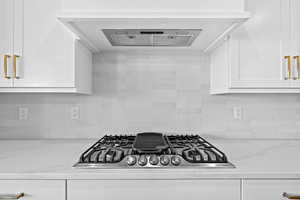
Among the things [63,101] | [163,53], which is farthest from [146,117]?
[63,101]

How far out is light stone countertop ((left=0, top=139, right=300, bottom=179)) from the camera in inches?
42.1

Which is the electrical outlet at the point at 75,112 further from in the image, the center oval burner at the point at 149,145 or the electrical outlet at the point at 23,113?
the center oval burner at the point at 149,145

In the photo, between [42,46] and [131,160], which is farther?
[42,46]

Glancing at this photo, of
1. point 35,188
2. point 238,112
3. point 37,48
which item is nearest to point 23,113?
point 37,48

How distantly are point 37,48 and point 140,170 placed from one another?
0.95 meters

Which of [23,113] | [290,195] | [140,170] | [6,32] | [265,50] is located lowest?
[290,195]

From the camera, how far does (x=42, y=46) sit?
150cm

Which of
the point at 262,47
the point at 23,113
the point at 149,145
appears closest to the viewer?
the point at 149,145

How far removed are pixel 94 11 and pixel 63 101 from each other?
881 mm

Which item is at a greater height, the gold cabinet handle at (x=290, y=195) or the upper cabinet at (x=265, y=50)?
the upper cabinet at (x=265, y=50)

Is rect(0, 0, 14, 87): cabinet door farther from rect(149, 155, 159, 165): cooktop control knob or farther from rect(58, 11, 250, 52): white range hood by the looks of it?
rect(149, 155, 159, 165): cooktop control knob

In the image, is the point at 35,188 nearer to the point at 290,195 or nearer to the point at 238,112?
the point at 290,195

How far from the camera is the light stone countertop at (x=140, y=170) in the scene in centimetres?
107

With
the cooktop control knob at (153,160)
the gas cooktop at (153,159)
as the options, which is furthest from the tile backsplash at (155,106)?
the cooktop control knob at (153,160)
